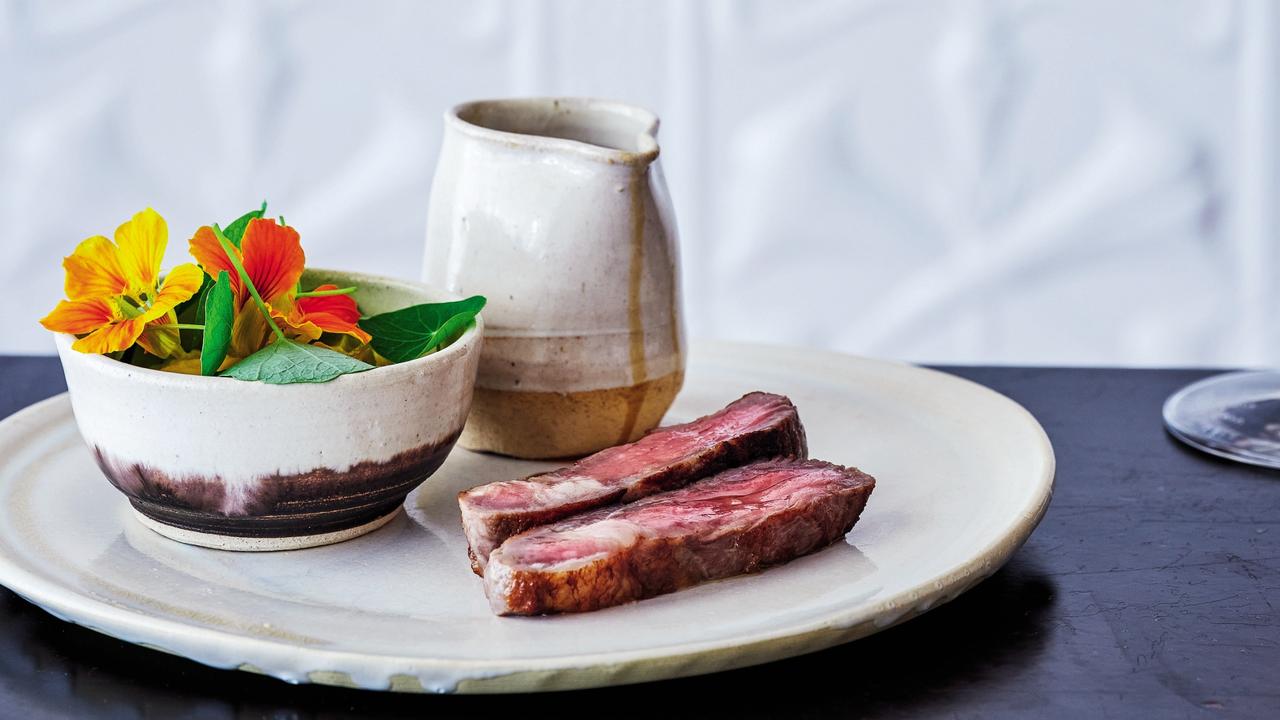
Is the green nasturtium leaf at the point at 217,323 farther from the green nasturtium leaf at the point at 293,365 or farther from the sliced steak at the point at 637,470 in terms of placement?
the sliced steak at the point at 637,470

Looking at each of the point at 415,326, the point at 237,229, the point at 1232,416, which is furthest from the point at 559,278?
the point at 1232,416

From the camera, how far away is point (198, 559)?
91 cm

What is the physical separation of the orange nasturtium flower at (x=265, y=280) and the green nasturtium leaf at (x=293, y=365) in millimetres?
33

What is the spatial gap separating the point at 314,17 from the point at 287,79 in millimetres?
124

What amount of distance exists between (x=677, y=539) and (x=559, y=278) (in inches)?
11.4

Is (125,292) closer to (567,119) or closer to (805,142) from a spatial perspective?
(567,119)

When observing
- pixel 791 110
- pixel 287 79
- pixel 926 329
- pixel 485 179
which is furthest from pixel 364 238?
pixel 485 179

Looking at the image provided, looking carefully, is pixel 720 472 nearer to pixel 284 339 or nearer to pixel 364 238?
pixel 284 339

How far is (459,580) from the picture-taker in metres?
0.89

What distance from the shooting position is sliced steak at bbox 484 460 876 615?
0.81 meters

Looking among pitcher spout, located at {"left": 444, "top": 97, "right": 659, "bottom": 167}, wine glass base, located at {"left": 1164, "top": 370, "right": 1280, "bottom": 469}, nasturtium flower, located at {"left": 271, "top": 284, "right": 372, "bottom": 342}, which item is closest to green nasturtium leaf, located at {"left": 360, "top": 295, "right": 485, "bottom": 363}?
nasturtium flower, located at {"left": 271, "top": 284, "right": 372, "bottom": 342}

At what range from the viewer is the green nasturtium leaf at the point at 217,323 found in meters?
0.88

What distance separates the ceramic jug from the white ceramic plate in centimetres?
6

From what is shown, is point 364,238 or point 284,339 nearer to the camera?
point 284,339
